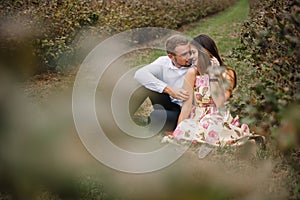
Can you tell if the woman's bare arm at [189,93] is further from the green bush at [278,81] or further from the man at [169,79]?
the green bush at [278,81]

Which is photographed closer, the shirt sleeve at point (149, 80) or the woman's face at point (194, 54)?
the woman's face at point (194, 54)

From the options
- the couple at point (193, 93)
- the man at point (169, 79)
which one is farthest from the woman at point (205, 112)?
the man at point (169, 79)

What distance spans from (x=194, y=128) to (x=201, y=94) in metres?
0.32

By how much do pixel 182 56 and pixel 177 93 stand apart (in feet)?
1.03

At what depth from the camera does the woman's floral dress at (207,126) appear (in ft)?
13.0

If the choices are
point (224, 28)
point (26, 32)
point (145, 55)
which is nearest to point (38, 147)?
point (26, 32)

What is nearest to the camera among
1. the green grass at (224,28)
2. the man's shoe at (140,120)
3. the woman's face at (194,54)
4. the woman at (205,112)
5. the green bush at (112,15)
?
the man's shoe at (140,120)

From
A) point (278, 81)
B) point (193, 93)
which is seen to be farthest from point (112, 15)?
point (278, 81)

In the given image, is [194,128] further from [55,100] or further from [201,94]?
[55,100]

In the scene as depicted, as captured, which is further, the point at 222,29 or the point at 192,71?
the point at 222,29

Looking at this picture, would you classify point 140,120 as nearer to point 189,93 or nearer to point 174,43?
point 189,93

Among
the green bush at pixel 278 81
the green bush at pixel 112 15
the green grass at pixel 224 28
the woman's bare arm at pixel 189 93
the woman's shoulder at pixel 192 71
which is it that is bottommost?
the green grass at pixel 224 28

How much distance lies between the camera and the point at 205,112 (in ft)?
13.9

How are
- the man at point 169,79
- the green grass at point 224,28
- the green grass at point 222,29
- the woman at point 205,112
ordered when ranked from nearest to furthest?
1. the woman at point 205,112
2. the man at point 169,79
3. the green grass at point 222,29
4. the green grass at point 224,28
